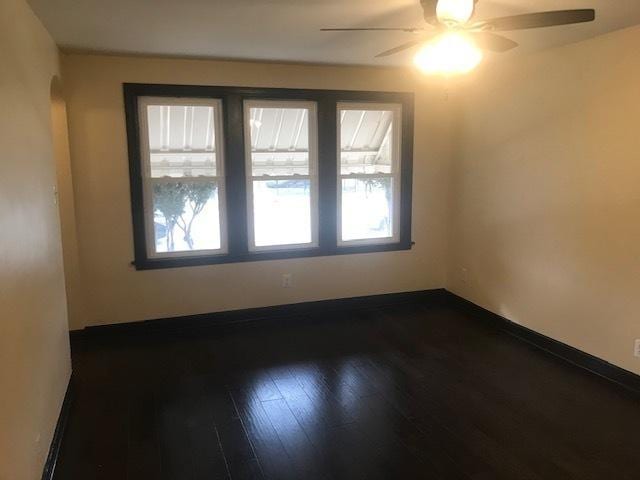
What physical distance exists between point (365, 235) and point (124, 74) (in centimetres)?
262

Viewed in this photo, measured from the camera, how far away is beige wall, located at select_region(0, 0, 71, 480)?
6.10ft

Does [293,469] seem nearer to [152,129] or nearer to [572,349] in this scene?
[572,349]

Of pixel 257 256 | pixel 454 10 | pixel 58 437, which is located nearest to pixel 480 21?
pixel 454 10

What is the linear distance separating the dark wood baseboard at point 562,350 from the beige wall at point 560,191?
5 cm

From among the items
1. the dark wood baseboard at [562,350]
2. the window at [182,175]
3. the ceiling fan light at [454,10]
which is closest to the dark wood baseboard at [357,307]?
the dark wood baseboard at [562,350]

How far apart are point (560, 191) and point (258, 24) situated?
247 cm

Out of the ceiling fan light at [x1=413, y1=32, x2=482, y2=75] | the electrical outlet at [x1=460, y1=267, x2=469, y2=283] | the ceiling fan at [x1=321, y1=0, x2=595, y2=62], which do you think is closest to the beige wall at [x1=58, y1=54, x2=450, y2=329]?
the electrical outlet at [x1=460, y1=267, x2=469, y2=283]

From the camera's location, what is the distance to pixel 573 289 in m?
3.61

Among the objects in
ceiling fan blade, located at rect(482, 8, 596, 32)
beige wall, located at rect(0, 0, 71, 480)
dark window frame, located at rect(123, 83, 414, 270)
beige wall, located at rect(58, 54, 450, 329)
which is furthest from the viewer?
dark window frame, located at rect(123, 83, 414, 270)

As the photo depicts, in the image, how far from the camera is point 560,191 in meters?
3.65

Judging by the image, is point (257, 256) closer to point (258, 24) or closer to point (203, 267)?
point (203, 267)

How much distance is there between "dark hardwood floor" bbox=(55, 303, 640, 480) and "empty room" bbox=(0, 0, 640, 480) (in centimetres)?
2

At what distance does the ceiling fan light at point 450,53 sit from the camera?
94.3 inches

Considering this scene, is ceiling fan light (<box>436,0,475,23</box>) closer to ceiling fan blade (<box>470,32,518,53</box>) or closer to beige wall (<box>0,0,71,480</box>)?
ceiling fan blade (<box>470,32,518,53</box>)
